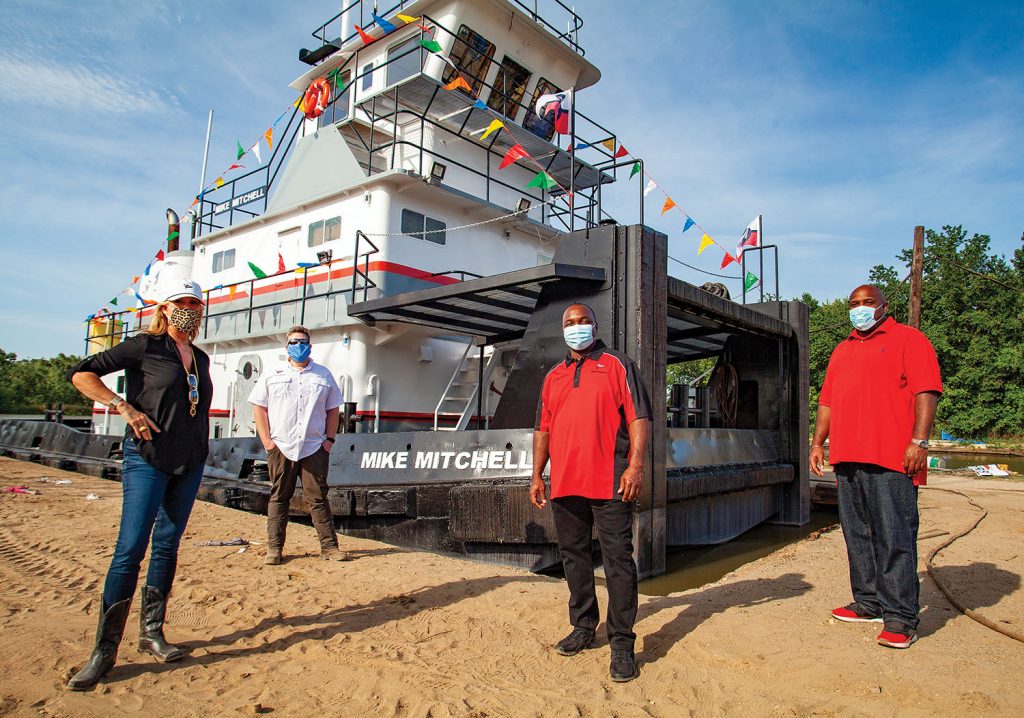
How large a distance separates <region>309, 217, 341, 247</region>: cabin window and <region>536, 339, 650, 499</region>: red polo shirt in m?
7.00

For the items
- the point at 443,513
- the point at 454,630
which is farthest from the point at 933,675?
the point at 443,513

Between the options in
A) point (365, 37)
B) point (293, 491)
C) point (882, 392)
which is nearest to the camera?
point (882, 392)

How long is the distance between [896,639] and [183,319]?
3.83 m

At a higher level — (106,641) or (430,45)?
(430,45)

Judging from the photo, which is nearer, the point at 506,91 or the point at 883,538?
the point at 883,538

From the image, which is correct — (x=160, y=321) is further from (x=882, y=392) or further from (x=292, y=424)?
(x=882, y=392)

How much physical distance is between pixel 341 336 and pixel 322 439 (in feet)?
11.4

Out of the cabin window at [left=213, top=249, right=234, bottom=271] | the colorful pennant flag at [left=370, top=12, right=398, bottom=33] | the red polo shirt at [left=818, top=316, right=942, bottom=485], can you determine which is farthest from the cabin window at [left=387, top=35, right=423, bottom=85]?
the red polo shirt at [left=818, top=316, right=942, bottom=485]

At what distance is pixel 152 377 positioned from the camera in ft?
10.3

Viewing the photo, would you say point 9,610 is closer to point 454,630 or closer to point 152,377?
point 152,377

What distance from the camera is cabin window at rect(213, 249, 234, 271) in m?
11.8

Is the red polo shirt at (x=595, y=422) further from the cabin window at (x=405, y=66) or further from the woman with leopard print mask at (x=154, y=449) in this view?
the cabin window at (x=405, y=66)

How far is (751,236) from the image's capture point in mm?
9266

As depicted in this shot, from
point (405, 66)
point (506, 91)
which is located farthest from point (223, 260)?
point (506, 91)
